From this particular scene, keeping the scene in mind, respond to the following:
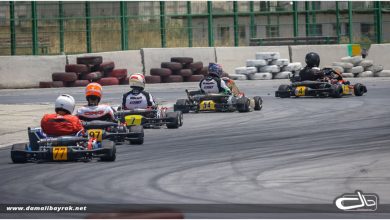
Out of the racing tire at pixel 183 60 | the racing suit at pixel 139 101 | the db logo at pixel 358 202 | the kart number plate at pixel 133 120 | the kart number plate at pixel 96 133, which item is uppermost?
the racing tire at pixel 183 60

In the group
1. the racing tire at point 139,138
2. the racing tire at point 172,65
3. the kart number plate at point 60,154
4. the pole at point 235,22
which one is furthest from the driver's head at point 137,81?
the pole at point 235,22

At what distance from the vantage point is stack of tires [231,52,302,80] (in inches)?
1260

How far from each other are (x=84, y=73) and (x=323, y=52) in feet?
27.2

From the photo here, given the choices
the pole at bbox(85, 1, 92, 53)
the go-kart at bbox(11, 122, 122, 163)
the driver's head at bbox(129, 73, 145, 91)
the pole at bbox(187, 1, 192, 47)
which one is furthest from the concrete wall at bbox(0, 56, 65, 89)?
the go-kart at bbox(11, 122, 122, 163)

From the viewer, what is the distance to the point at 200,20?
1361 inches

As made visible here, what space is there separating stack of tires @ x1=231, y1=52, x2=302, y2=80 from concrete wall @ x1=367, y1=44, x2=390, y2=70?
3091mm

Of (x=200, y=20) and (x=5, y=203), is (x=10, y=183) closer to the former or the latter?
(x=5, y=203)

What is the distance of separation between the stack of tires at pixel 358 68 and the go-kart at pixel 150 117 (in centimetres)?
1540

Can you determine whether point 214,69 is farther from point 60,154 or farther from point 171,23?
point 171,23

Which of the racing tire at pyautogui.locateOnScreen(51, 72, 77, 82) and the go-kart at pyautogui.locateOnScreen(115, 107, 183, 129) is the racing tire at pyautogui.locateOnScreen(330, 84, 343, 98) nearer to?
the go-kart at pyautogui.locateOnScreen(115, 107, 183, 129)

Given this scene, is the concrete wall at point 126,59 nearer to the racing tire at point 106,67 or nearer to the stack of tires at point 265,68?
the racing tire at point 106,67

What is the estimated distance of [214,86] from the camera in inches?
846

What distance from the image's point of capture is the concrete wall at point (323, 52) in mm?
33625

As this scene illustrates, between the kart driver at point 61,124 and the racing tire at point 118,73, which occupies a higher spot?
the racing tire at point 118,73
